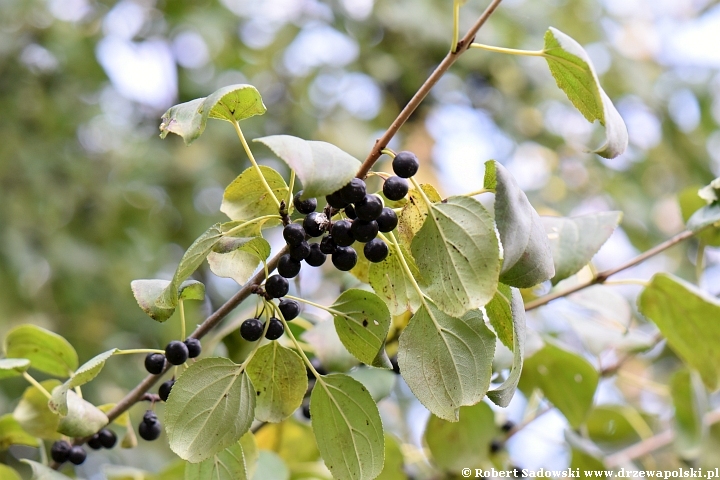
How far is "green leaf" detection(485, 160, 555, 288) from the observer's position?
1.61 ft

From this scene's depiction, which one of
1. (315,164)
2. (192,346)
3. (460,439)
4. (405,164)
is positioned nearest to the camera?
(315,164)

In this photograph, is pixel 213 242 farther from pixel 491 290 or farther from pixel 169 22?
pixel 169 22

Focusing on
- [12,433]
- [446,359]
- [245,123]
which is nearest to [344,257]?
[446,359]

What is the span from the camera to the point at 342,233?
0.54 m

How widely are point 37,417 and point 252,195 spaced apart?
0.38 meters

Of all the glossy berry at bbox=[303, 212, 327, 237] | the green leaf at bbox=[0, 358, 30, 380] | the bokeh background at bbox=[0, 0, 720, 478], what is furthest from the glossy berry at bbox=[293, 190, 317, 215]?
the bokeh background at bbox=[0, 0, 720, 478]

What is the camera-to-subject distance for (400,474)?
107 centimetres

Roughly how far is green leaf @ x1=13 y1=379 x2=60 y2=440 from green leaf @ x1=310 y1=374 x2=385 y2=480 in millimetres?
337

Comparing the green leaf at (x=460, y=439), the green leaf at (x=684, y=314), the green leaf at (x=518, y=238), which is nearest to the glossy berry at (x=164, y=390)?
the green leaf at (x=518, y=238)

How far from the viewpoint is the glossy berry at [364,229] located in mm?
528

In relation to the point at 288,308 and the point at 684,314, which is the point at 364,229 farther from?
the point at 684,314

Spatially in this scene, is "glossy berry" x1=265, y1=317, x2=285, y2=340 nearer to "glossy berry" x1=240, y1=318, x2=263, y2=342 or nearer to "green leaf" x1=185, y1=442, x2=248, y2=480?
"glossy berry" x1=240, y1=318, x2=263, y2=342

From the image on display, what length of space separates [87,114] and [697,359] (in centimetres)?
211

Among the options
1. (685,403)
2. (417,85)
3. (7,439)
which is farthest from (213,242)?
(417,85)
